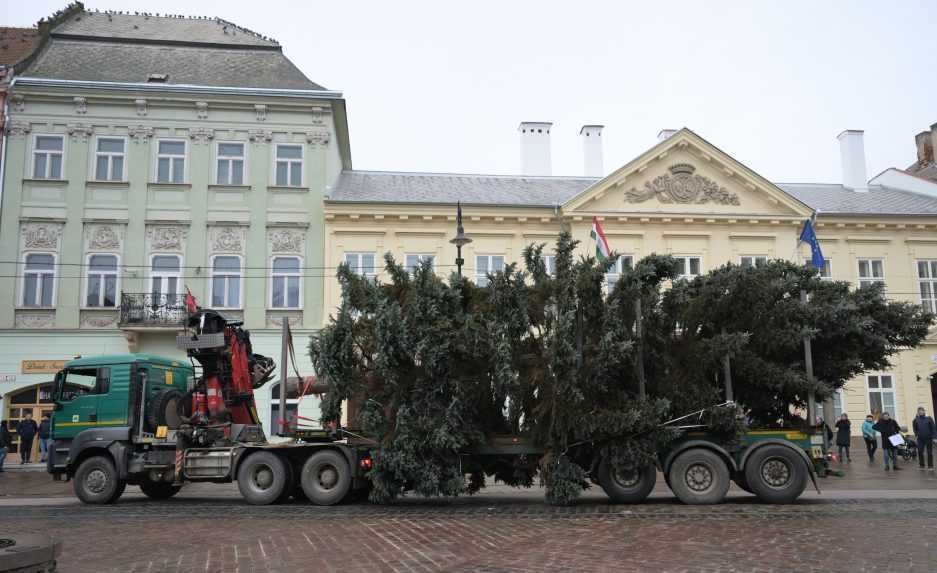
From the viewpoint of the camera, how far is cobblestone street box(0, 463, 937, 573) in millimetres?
8195

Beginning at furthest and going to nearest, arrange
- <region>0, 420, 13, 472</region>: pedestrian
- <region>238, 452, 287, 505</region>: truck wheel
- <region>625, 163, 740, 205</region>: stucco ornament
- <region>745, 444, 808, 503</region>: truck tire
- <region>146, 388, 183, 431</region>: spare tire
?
<region>625, 163, 740, 205</region>: stucco ornament → <region>0, 420, 13, 472</region>: pedestrian → <region>146, 388, 183, 431</region>: spare tire → <region>238, 452, 287, 505</region>: truck wheel → <region>745, 444, 808, 503</region>: truck tire

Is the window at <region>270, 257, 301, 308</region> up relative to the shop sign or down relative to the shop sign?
up

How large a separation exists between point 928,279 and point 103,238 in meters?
30.6

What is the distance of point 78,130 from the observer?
27.0m

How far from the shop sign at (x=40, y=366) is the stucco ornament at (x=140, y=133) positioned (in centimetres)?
802

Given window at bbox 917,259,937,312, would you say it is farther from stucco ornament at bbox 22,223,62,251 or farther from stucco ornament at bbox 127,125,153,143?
stucco ornament at bbox 22,223,62,251

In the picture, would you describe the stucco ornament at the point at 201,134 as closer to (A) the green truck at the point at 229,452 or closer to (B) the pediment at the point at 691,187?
(A) the green truck at the point at 229,452

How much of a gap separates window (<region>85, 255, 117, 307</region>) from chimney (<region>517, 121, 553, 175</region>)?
54.4 ft

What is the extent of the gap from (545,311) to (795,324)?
4.39 m

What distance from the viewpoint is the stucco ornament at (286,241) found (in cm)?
2738

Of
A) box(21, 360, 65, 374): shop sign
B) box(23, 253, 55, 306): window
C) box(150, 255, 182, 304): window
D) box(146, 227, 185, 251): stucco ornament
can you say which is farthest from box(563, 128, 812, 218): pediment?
box(21, 360, 65, 374): shop sign

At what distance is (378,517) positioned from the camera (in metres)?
12.3

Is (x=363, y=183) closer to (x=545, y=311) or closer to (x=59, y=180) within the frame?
(x=59, y=180)

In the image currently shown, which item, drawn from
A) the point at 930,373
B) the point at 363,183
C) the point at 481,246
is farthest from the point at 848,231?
the point at 363,183
